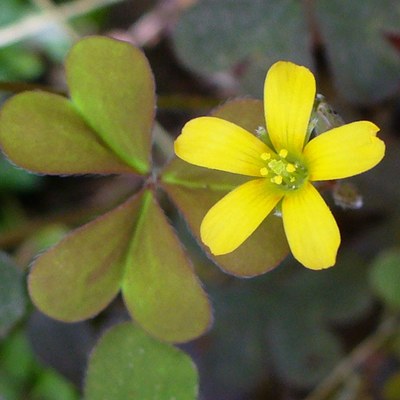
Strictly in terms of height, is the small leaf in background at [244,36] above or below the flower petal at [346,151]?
below

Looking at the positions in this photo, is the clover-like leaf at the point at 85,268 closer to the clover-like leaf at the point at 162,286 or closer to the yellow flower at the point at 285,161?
the clover-like leaf at the point at 162,286

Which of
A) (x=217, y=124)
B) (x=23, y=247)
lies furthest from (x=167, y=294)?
(x=23, y=247)

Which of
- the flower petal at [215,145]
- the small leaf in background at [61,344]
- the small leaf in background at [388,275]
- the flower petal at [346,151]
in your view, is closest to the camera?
the flower petal at [346,151]

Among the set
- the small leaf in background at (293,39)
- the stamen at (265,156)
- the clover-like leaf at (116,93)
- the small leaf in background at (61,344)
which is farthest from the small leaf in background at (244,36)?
the small leaf in background at (61,344)

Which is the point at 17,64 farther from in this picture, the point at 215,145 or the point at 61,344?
the point at 215,145

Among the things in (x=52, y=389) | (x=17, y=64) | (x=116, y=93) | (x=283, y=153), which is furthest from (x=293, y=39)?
(x=52, y=389)

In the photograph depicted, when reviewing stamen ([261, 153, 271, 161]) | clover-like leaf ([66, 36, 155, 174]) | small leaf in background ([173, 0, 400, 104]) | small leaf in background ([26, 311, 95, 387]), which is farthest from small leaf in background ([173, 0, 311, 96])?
small leaf in background ([26, 311, 95, 387])

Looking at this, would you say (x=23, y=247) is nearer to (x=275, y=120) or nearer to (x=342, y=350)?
(x=342, y=350)
